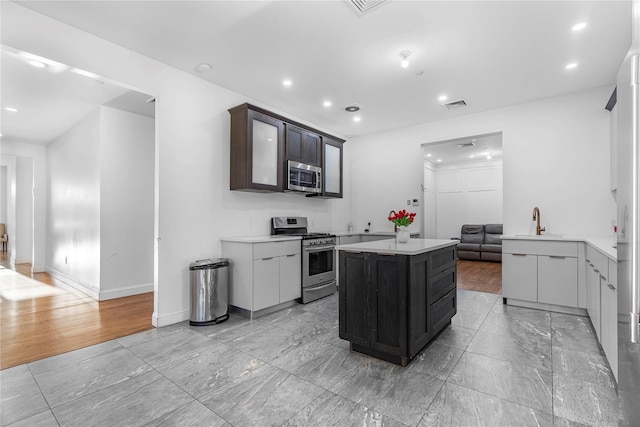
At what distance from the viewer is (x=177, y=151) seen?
345cm

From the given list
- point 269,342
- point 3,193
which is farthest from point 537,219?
point 3,193

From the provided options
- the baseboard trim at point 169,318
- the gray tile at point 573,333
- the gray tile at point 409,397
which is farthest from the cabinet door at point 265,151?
the gray tile at point 573,333

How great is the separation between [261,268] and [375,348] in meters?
1.64

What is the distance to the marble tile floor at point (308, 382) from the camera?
178 cm

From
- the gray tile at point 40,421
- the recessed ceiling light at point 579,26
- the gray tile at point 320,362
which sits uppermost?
the recessed ceiling light at point 579,26

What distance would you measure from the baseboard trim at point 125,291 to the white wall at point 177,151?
173cm

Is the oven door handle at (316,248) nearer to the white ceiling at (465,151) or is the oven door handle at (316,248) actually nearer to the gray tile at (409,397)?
the gray tile at (409,397)

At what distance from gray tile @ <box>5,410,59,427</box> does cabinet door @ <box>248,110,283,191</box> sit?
2.65 meters

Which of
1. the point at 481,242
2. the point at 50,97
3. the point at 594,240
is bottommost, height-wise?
the point at 481,242

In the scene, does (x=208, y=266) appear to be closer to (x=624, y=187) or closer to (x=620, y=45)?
(x=624, y=187)

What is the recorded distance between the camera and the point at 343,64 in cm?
338

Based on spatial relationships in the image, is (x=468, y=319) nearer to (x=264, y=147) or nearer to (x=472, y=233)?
(x=264, y=147)

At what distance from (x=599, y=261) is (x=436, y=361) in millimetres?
1725

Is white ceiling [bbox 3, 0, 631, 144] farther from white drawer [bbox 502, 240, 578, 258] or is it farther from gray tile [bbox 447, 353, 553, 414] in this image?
gray tile [bbox 447, 353, 553, 414]
